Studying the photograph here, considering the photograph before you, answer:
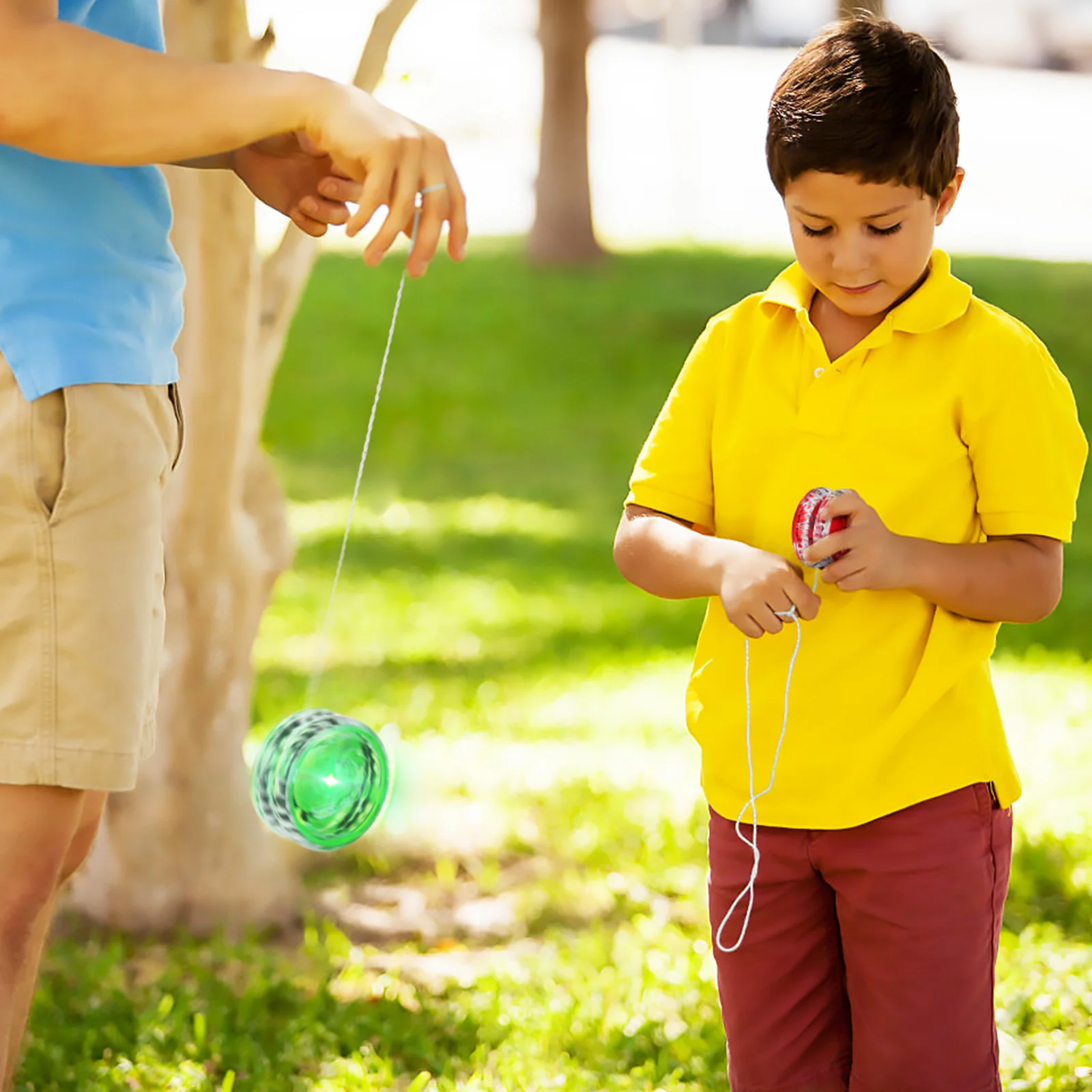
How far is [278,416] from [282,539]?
7118mm

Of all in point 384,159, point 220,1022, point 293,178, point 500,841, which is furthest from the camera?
point 500,841

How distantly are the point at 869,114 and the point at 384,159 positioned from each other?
0.71 meters

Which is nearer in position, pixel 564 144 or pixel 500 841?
pixel 500 841

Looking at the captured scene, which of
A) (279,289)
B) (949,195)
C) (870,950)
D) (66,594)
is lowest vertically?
(870,950)

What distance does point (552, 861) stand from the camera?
4.44 m

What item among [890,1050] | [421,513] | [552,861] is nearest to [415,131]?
[890,1050]

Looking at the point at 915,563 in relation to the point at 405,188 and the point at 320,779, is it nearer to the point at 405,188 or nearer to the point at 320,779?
the point at 405,188

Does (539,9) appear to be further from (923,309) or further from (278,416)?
(923,309)

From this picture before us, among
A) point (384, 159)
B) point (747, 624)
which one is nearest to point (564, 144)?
point (747, 624)

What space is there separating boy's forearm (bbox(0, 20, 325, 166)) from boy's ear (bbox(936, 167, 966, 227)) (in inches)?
35.2

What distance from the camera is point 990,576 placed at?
217 cm

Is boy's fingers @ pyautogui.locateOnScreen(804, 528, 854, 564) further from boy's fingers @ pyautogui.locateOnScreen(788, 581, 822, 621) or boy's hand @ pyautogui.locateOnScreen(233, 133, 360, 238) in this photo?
boy's hand @ pyautogui.locateOnScreen(233, 133, 360, 238)

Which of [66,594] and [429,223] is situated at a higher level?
[429,223]

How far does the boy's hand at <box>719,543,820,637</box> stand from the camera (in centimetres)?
208
